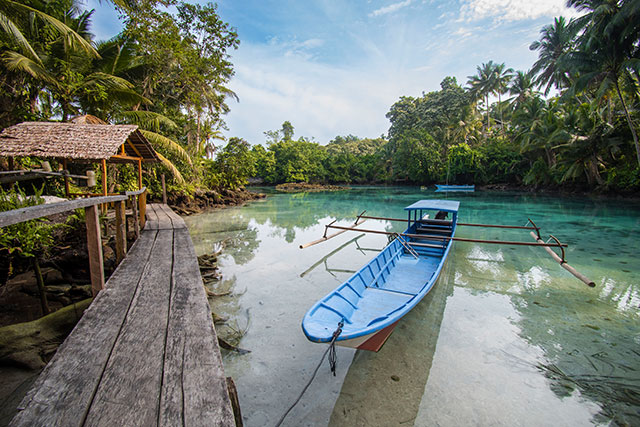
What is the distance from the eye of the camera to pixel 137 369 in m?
1.58

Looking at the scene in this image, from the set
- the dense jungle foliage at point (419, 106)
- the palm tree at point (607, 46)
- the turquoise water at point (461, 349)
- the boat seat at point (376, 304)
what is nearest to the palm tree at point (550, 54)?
the dense jungle foliage at point (419, 106)

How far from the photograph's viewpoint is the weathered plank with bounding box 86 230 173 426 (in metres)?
1.26

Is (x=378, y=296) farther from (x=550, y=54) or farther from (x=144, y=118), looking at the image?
(x=550, y=54)

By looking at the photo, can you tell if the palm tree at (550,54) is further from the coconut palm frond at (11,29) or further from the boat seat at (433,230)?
the coconut palm frond at (11,29)

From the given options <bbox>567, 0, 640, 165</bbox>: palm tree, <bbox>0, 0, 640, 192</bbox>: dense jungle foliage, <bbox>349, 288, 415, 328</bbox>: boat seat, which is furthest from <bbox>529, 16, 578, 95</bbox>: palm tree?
<bbox>349, 288, 415, 328</bbox>: boat seat

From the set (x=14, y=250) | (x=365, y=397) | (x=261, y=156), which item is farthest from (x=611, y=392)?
(x=261, y=156)

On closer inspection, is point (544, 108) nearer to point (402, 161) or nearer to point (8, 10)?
point (402, 161)

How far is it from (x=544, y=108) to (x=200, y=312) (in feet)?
98.7

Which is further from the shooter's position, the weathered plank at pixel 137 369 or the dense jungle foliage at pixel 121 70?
the dense jungle foliage at pixel 121 70

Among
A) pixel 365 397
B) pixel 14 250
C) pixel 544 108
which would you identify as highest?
pixel 544 108

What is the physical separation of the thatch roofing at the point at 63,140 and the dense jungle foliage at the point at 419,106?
2381 mm

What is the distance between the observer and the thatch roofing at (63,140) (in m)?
5.63

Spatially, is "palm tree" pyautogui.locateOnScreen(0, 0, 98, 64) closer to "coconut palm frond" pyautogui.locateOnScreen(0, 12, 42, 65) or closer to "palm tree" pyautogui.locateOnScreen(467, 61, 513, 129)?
"coconut palm frond" pyautogui.locateOnScreen(0, 12, 42, 65)

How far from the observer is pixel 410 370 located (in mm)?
3285
